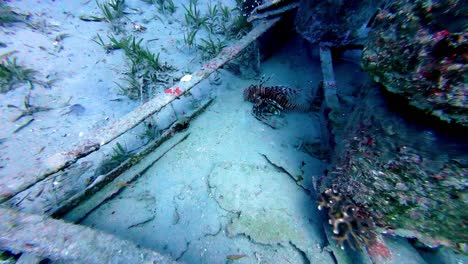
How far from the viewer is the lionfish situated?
4.44 metres

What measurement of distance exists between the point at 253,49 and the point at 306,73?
1.52m

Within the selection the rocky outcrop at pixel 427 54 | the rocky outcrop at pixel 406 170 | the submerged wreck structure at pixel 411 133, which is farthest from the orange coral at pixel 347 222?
the rocky outcrop at pixel 427 54

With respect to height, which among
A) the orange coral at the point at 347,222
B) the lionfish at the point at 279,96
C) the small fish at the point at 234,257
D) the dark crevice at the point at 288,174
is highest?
the lionfish at the point at 279,96

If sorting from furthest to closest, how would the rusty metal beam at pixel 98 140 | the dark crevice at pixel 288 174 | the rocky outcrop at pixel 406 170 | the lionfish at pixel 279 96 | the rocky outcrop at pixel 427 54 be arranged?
1. the lionfish at pixel 279 96
2. the dark crevice at pixel 288 174
3. the rusty metal beam at pixel 98 140
4. the rocky outcrop at pixel 406 170
5. the rocky outcrop at pixel 427 54

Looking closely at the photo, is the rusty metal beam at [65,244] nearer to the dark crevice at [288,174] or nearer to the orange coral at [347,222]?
the orange coral at [347,222]

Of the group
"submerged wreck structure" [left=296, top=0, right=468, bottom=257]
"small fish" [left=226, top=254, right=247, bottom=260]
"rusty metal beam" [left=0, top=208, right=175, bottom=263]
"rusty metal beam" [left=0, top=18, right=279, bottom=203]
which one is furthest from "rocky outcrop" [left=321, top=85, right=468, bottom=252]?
"rusty metal beam" [left=0, top=18, right=279, bottom=203]

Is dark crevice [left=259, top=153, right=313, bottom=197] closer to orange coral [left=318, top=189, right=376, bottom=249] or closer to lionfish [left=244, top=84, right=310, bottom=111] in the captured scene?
orange coral [left=318, top=189, right=376, bottom=249]

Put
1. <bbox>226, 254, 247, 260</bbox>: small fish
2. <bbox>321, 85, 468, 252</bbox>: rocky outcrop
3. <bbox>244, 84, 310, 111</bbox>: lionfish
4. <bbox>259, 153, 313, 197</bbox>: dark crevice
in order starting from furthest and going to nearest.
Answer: <bbox>244, 84, 310, 111</bbox>: lionfish → <bbox>259, 153, 313, 197</bbox>: dark crevice → <bbox>226, 254, 247, 260</bbox>: small fish → <bbox>321, 85, 468, 252</bbox>: rocky outcrop

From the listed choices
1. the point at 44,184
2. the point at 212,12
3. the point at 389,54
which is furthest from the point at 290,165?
the point at 212,12

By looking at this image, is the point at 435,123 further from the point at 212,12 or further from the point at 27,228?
the point at 212,12

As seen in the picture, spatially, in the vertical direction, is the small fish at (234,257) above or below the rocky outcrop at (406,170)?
below

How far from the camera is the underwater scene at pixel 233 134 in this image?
1794 millimetres

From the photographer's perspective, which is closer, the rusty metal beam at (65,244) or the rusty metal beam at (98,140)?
the rusty metal beam at (65,244)

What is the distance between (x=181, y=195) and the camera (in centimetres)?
350
